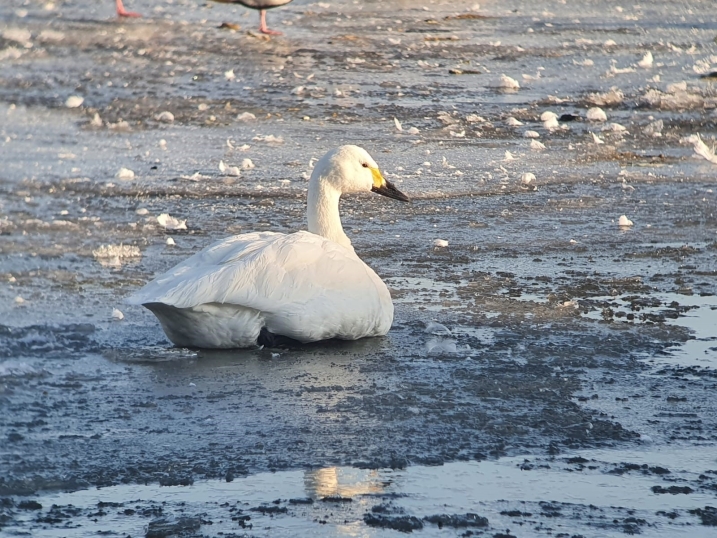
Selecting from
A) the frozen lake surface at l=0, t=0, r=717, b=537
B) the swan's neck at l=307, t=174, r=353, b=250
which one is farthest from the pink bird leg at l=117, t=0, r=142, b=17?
the swan's neck at l=307, t=174, r=353, b=250

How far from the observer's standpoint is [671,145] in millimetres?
12469

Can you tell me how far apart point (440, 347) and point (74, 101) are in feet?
29.6

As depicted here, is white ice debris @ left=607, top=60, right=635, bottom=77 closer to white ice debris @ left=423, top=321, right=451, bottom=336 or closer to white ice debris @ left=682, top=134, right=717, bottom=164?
white ice debris @ left=682, top=134, right=717, bottom=164

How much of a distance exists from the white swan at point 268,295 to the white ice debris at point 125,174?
13.7 feet

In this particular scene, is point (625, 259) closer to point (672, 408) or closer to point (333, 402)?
point (672, 408)

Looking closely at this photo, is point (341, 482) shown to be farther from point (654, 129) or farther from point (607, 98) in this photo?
point (607, 98)

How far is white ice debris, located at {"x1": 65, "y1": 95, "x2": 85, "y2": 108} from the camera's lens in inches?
565

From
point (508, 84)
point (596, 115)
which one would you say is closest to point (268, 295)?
point (596, 115)

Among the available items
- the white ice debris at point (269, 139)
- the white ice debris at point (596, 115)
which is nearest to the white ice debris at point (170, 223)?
the white ice debris at point (269, 139)

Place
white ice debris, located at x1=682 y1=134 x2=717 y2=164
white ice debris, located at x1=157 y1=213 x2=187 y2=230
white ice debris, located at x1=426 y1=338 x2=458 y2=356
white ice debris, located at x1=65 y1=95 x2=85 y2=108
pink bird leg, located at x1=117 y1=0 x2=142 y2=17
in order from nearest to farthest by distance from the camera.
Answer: white ice debris, located at x1=426 y1=338 x2=458 y2=356 < white ice debris, located at x1=157 y1=213 x2=187 y2=230 < white ice debris, located at x1=682 y1=134 x2=717 y2=164 < white ice debris, located at x1=65 y1=95 x2=85 y2=108 < pink bird leg, located at x1=117 y1=0 x2=142 y2=17

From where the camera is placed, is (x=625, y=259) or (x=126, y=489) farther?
(x=625, y=259)

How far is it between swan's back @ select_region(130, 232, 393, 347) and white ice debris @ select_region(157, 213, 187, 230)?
2.30 meters

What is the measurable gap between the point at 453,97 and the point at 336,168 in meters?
7.71

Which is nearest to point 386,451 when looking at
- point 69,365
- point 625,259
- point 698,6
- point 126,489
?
point 126,489
